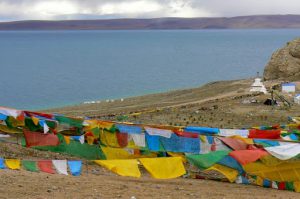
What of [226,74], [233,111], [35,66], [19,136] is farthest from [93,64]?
[19,136]

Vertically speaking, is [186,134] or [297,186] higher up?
[186,134]

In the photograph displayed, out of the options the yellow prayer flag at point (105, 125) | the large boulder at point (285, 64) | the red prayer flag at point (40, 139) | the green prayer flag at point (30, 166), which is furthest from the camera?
the large boulder at point (285, 64)

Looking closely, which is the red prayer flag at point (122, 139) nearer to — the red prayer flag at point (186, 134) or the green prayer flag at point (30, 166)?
the red prayer flag at point (186, 134)

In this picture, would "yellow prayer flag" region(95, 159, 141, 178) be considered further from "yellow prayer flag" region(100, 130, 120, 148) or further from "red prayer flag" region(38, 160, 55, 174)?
"yellow prayer flag" region(100, 130, 120, 148)

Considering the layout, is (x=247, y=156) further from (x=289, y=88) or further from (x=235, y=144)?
(x=289, y=88)

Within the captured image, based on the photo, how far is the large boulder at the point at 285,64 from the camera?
1542 inches

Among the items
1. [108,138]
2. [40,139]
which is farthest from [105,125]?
[40,139]

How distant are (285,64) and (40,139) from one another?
27.0 m

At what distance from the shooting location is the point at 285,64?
130 feet

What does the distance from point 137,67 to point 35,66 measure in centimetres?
1932

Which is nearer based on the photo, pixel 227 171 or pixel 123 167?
pixel 123 167

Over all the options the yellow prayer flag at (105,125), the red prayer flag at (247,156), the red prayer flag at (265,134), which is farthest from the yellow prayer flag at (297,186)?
the yellow prayer flag at (105,125)

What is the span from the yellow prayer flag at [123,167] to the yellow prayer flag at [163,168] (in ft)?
0.68

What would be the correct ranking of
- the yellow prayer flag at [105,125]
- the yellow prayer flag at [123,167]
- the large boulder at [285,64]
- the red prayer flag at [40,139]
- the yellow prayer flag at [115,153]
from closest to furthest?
the yellow prayer flag at [123,167], the yellow prayer flag at [115,153], the red prayer flag at [40,139], the yellow prayer flag at [105,125], the large boulder at [285,64]
